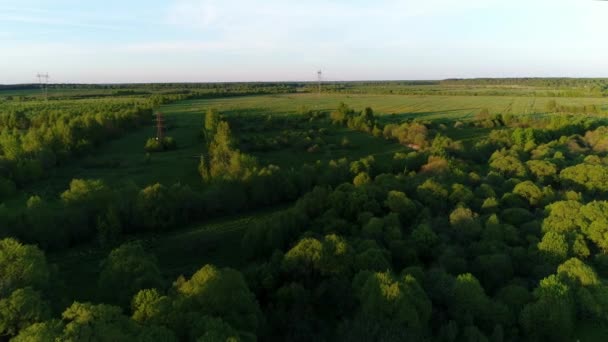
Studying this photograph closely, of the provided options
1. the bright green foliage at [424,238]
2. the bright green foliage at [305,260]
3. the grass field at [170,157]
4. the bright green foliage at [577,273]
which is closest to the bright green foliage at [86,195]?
the grass field at [170,157]

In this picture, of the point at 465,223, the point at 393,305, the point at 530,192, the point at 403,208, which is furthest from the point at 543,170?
the point at 393,305

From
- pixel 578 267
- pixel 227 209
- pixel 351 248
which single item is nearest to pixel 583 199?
pixel 578 267

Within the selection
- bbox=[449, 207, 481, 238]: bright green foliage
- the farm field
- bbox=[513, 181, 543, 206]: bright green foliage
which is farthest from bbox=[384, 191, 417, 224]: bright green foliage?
bbox=[513, 181, 543, 206]: bright green foliage

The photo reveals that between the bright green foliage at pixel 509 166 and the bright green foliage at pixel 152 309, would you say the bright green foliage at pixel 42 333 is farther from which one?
the bright green foliage at pixel 509 166

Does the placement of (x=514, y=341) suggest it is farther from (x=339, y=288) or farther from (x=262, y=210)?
(x=262, y=210)

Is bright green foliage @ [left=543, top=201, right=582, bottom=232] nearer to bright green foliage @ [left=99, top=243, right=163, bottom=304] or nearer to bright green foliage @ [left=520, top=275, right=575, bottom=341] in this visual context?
bright green foliage @ [left=520, top=275, right=575, bottom=341]

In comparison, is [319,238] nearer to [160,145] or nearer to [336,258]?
[336,258]
